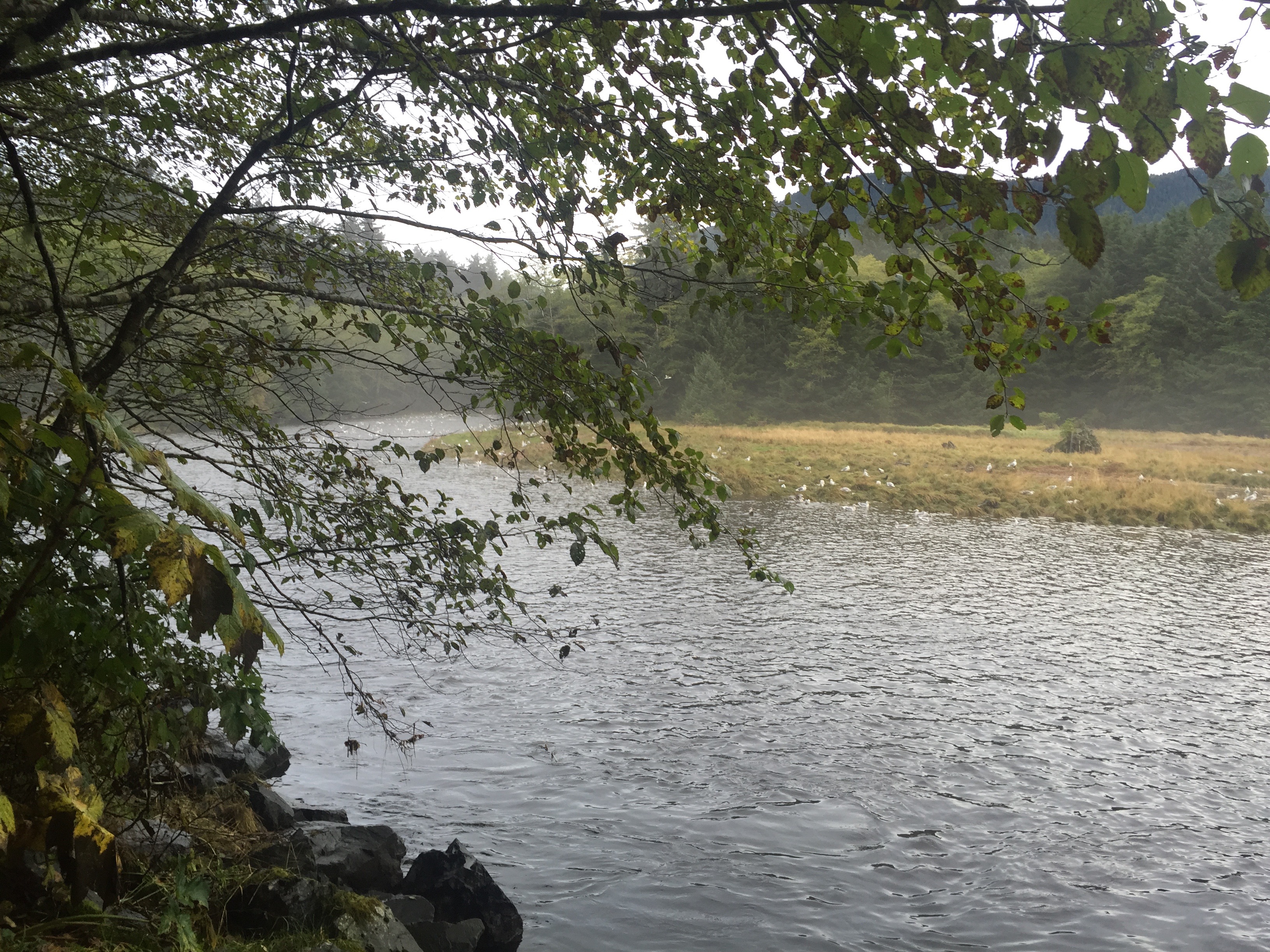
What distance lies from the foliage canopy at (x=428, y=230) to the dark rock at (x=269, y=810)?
1.76 meters

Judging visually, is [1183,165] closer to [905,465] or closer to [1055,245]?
[905,465]

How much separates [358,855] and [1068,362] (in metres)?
68.8

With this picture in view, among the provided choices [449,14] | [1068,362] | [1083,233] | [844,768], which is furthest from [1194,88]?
[1068,362]

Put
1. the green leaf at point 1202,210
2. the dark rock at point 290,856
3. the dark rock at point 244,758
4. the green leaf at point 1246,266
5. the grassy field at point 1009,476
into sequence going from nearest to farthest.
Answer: the green leaf at point 1246,266, the green leaf at point 1202,210, the dark rock at point 290,856, the dark rock at point 244,758, the grassy field at point 1009,476

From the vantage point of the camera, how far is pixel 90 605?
356 cm

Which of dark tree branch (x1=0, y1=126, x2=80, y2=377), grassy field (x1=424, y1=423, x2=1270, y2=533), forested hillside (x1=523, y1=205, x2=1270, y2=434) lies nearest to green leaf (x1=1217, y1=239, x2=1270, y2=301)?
dark tree branch (x1=0, y1=126, x2=80, y2=377)

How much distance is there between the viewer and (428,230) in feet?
14.9

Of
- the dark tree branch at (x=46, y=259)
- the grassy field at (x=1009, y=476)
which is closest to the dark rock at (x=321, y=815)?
the dark tree branch at (x=46, y=259)

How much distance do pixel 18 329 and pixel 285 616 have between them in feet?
26.0

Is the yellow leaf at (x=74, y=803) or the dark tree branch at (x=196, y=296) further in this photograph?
the dark tree branch at (x=196, y=296)

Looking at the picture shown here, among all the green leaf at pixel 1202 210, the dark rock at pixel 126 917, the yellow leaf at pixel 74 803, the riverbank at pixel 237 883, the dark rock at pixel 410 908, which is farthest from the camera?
the dark rock at pixel 410 908

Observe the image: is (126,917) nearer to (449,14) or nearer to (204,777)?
(204,777)

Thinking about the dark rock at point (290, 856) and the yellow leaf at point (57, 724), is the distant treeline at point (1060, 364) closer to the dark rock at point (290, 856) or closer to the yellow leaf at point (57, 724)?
the dark rock at point (290, 856)

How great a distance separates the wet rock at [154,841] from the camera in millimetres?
4453
